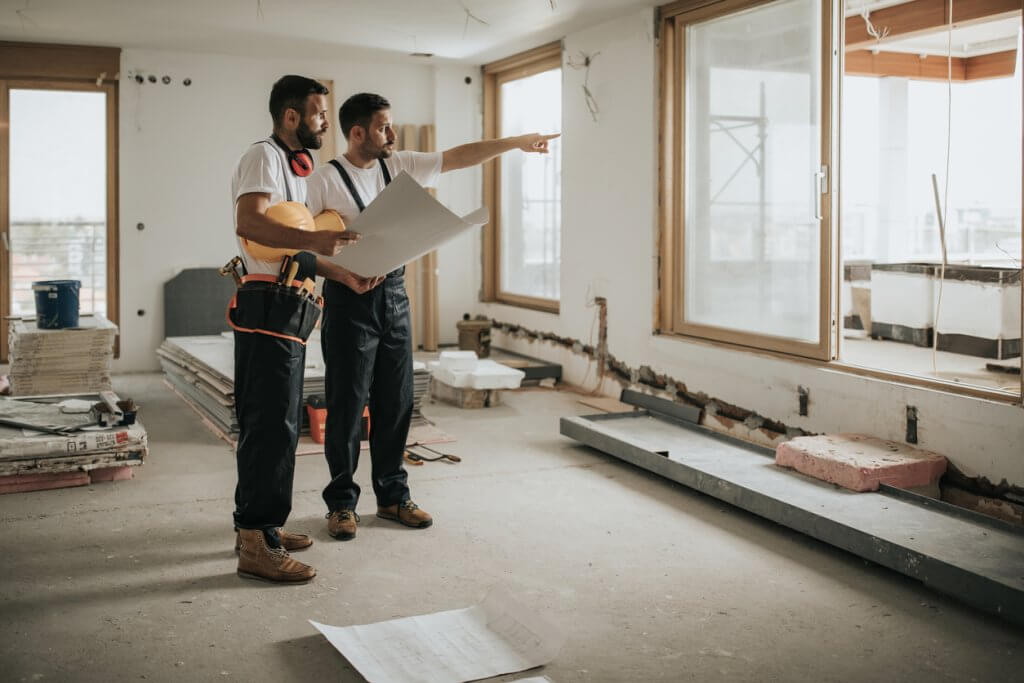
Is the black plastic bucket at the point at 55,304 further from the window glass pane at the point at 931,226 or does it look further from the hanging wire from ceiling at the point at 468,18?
the window glass pane at the point at 931,226

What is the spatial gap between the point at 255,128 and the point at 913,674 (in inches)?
268

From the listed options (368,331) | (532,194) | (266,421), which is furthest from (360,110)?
(532,194)

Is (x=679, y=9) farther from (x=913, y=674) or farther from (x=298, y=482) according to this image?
(x=913, y=674)

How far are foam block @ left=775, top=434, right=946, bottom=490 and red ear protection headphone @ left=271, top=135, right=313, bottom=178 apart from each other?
2286 mm

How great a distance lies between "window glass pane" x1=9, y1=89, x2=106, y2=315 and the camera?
727 centimetres

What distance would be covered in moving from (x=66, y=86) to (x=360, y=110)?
512cm

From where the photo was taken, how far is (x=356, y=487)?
11.7 feet

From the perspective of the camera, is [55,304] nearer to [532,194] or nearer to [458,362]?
[458,362]

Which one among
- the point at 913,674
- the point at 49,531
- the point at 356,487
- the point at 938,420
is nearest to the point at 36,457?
the point at 49,531

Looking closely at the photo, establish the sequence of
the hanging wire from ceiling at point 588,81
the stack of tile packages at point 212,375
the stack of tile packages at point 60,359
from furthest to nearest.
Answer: the hanging wire from ceiling at point 588,81, the stack of tile packages at point 60,359, the stack of tile packages at point 212,375

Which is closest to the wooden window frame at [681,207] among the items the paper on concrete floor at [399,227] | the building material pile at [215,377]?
the building material pile at [215,377]

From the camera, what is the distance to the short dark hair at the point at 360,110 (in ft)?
10.8

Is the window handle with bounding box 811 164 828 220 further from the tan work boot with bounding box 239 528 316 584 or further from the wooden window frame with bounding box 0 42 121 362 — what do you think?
the wooden window frame with bounding box 0 42 121 362

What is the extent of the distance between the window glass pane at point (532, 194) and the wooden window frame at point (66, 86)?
124 inches
